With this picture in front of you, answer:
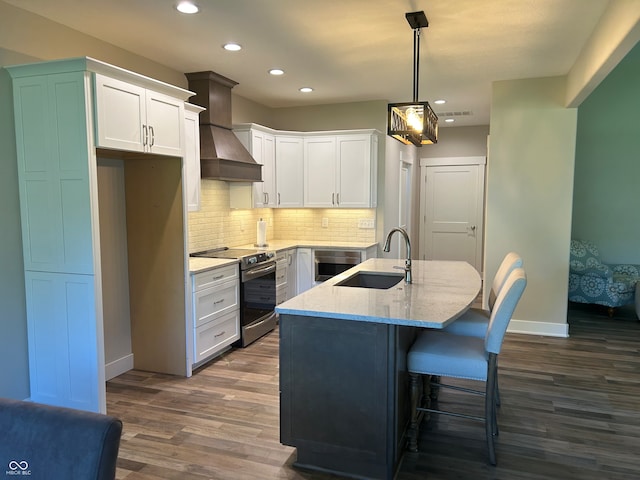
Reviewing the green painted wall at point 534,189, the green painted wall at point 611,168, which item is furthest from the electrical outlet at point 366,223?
the green painted wall at point 611,168

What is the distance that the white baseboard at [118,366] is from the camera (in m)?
3.77

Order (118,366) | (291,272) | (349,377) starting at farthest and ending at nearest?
(291,272)
(118,366)
(349,377)

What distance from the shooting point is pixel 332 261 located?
5465 mm

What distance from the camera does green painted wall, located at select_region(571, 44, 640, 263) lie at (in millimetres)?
5828

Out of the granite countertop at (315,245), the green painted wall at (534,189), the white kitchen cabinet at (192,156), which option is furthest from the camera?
the granite countertop at (315,245)

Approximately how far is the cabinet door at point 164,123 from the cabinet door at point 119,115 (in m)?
0.07

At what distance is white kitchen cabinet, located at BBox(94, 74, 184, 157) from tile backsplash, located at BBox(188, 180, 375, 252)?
1.26 metres

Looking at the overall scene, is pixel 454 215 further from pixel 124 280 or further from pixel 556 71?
pixel 124 280

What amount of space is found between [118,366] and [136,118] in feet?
6.87

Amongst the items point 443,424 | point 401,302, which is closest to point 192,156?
point 401,302

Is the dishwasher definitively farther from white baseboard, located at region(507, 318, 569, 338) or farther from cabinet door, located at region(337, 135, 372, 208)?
white baseboard, located at region(507, 318, 569, 338)

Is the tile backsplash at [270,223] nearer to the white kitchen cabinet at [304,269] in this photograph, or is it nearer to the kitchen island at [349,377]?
the white kitchen cabinet at [304,269]

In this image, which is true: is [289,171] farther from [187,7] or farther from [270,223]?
[187,7]

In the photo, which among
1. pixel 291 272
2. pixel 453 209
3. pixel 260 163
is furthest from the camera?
pixel 453 209
